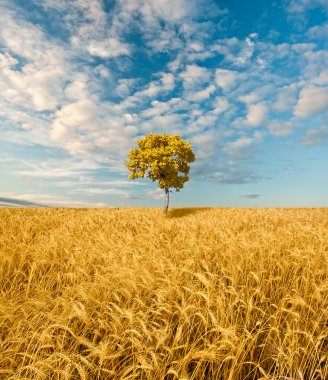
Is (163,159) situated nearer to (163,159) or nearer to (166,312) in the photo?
(163,159)

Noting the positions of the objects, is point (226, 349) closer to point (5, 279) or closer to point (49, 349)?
point (49, 349)

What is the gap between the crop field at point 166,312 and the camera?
213cm

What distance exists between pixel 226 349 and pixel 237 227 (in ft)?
20.8

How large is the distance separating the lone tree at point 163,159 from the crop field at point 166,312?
2148 cm

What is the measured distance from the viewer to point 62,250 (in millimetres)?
5367

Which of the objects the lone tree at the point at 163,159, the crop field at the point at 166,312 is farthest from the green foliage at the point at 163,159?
the crop field at the point at 166,312

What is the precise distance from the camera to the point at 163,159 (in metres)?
27.3

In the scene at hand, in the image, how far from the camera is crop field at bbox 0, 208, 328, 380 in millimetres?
2133

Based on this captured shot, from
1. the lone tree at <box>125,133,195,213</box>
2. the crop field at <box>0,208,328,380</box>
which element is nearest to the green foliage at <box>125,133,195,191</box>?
the lone tree at <box>125,133,195,213</box>

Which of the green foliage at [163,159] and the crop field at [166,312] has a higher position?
the green foliage at [163,159]

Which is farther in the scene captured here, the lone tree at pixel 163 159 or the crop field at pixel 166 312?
the lone tree at pixel 163 159

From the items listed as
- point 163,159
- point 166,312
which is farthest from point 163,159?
point 166,312

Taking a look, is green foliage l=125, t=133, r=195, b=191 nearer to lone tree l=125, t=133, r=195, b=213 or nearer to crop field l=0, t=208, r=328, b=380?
lone tree l=125, t=133, r=195, b=213

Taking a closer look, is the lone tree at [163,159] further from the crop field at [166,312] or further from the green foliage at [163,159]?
the crop field at [166,312]
